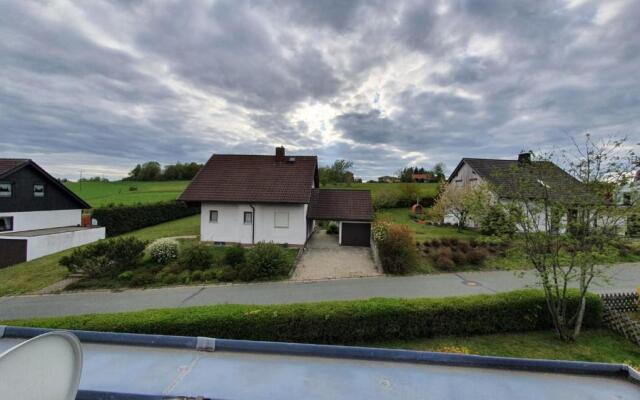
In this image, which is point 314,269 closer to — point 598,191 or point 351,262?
point 351,262

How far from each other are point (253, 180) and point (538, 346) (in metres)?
17.4

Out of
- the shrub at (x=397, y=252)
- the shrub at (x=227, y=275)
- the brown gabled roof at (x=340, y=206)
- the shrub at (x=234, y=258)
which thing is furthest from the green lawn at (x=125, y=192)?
the shrub at (x=397, y=252)

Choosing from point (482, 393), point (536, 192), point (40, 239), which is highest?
point (536, 192)

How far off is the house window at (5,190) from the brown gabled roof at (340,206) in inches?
831

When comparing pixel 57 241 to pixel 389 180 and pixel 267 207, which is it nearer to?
pixel 267 207

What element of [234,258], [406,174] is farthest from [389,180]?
[234,258]

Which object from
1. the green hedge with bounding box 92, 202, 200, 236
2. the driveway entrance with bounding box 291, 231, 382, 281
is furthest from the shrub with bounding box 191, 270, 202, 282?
the green hedge with bounding box 92, 202, 200, 236

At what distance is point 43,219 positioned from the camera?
22109 mm

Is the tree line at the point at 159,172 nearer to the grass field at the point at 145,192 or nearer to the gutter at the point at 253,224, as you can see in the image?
the grass field at the point at 145,192

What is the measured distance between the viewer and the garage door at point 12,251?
16.9 m

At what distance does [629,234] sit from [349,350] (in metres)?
9.52

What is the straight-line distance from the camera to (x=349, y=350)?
3188 mm

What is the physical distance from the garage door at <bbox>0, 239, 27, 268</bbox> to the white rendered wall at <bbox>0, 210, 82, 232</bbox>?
380cm

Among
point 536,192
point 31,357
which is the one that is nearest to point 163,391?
point 31,357
